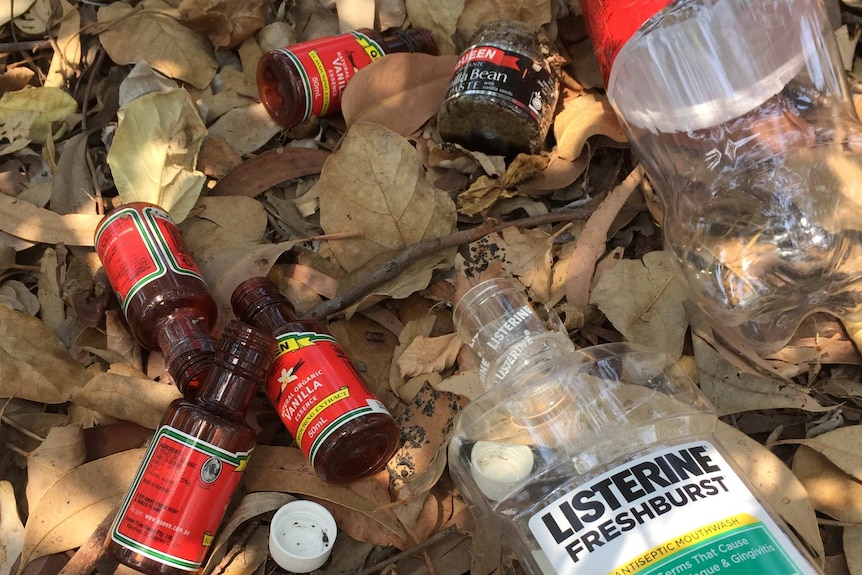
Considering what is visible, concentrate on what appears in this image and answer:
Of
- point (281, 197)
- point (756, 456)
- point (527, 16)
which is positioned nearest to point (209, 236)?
point (281, 197)

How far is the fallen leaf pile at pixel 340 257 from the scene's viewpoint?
1.58m

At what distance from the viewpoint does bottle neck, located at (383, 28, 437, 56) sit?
2070mm

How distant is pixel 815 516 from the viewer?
1488 mm

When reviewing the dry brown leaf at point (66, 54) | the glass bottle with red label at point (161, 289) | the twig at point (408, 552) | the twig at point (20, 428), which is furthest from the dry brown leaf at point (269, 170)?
the twig at point (408, 552)

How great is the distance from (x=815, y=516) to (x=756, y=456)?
0.15m

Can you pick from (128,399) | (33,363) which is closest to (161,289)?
(128,399)

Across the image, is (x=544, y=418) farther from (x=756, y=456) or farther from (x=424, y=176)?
(x=424, y=176)

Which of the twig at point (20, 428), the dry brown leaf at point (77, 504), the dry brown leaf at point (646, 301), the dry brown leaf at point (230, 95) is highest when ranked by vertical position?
the dry brown leaf at point (230, 95)

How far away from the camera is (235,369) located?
4.98ft

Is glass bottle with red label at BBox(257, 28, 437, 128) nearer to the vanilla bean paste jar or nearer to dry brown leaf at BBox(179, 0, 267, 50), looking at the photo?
dry brown leaf at BBox(179, 0, 267, 50)

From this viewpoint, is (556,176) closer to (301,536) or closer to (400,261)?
(400,261)

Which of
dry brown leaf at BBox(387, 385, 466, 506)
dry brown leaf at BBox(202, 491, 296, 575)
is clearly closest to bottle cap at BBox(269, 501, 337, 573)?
dry brown leaf at BBox(202, 491, 296, 575)

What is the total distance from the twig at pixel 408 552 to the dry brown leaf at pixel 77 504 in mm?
533

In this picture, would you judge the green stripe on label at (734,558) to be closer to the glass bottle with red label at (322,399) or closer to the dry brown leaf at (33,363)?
the glass bottle with red label at (322,399)
